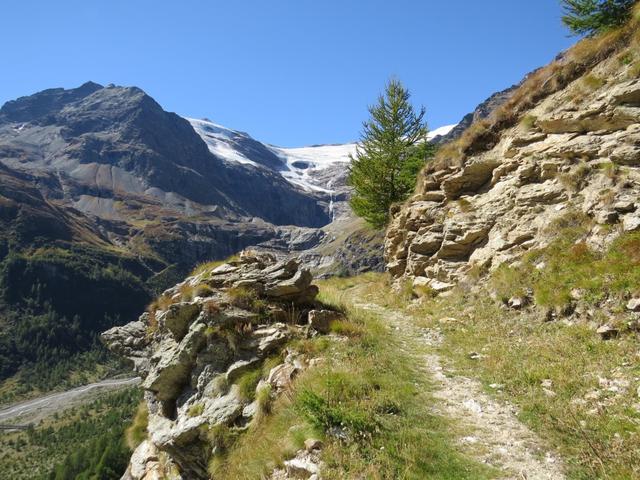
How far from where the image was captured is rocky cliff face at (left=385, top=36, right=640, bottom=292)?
48.5 ft

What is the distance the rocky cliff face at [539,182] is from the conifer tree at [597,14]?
79.5 inches

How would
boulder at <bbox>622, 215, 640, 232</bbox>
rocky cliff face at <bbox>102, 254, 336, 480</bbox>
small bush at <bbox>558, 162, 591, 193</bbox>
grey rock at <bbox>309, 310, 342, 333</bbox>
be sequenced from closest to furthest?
rocky cliff face at <bbox>102, 254, 336, 480</bbox> → boulder at <bbox>622, 215, 640, 232</bbox> → grey rock at <bbox>309, 310, 342, 333</bbox> → small bush at <bbox>558, 162, 591, 193</bbox>

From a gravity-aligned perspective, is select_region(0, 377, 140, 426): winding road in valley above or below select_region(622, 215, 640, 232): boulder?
below

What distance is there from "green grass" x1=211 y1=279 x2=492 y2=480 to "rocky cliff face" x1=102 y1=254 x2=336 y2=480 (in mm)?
811

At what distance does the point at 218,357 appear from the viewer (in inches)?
511

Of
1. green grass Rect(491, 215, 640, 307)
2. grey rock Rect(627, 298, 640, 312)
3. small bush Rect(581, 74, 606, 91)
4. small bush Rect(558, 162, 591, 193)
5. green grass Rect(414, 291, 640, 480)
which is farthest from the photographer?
small bush Rect(581, 74, 606, 91)

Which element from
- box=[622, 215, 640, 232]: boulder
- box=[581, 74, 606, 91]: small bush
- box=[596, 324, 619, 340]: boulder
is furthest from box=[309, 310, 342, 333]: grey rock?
box=[581, 74, 606, 91]: small bush

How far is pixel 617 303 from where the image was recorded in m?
11.0

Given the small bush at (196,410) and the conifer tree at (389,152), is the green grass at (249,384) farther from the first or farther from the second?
the conifer tree at (389,152)

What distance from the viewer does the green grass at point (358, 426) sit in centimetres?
718

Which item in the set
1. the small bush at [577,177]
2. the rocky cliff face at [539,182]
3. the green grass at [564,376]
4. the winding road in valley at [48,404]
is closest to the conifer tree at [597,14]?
the rocky cliff face at [539,182]

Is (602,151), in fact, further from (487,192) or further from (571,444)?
(571,444)

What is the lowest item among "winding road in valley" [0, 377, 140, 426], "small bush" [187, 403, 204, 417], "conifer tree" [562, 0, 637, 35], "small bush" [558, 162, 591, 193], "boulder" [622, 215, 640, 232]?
"winding road in valley" [0, 377, 140, 426]

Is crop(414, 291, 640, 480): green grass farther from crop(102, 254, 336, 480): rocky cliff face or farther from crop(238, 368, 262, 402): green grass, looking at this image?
crop(238, 368, 262, 402): green grass
